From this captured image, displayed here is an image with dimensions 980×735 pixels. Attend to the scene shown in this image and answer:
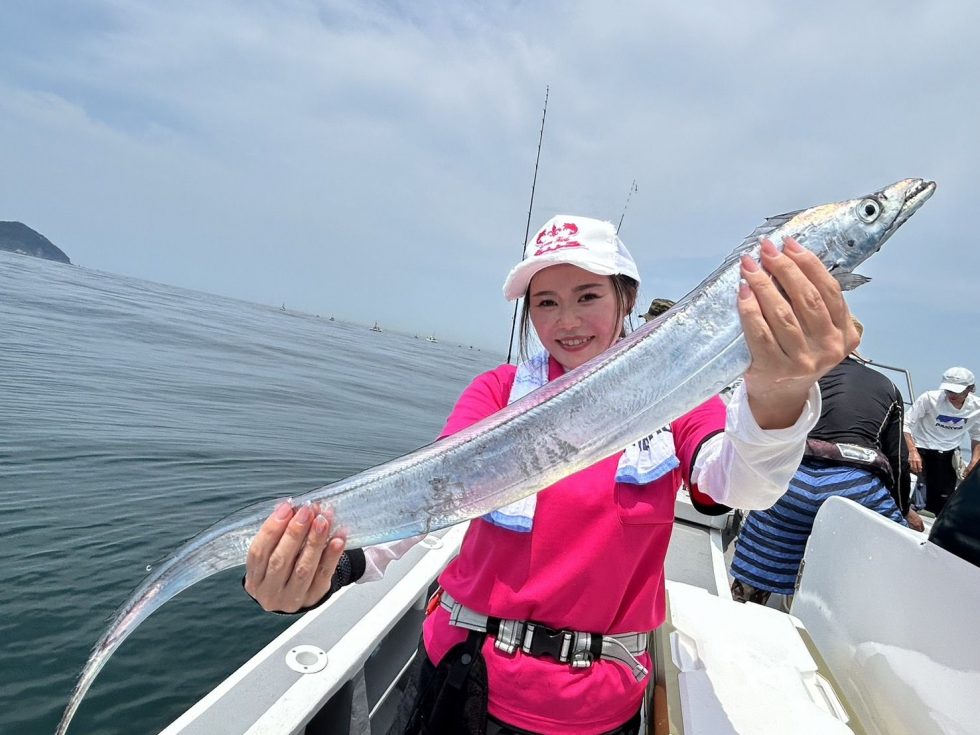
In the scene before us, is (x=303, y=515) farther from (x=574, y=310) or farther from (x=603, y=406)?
(x=574, y=310)

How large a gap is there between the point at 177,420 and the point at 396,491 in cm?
1076

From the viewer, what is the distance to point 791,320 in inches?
49.7

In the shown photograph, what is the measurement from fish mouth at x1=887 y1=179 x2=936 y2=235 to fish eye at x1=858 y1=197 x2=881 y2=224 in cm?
5

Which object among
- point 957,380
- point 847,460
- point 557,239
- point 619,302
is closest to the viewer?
point 557,239

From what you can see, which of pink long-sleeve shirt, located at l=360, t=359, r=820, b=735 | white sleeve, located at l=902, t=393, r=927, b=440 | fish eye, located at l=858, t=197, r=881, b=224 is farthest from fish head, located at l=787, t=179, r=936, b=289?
white sleeve, located at l=902, t=393, r=927, b=440

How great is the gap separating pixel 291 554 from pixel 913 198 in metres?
2.05

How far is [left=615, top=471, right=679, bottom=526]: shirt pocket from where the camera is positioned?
5.97 feet

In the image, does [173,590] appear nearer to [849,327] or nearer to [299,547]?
[299,547]

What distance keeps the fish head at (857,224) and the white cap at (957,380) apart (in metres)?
8.30

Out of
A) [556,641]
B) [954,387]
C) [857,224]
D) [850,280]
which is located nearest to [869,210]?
[857,224]

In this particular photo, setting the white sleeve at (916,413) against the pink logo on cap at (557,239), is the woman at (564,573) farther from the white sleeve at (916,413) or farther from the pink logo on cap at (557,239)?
the white sleeve at (916,413)

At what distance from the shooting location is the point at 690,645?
2.42 meters

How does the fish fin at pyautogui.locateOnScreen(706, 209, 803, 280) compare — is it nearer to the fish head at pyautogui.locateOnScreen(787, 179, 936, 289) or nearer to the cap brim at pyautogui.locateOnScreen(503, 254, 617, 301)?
the fish head at pyautogui.locateOnScreen(787, 179, 936, 289)

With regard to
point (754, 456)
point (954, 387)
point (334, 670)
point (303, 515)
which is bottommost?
point (334, 670)
